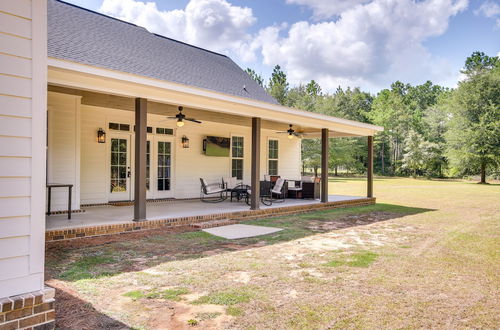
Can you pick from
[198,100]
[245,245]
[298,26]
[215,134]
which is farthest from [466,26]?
[245,245]

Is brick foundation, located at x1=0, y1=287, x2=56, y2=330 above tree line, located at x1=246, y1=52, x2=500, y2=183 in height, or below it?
below

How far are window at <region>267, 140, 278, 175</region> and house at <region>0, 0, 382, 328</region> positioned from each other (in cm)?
4

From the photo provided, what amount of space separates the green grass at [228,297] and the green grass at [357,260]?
62.1 inches

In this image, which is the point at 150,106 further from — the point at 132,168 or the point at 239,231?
the point at 239,231

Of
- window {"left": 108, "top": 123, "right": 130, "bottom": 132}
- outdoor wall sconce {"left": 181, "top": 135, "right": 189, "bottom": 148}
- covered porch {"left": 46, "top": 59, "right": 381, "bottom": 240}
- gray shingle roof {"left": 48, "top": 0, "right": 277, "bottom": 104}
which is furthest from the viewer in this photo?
outdoor wall sconce {"left": 181, "top": 135, "right": 189, "bottom": 148}

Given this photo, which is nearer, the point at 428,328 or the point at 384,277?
the point at 428,328

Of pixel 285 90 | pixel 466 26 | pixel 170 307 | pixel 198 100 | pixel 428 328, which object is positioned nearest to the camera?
pixel 428 328

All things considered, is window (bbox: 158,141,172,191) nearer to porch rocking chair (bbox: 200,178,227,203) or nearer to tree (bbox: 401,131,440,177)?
porch rocking chair (bbox: 200,178,227,203)

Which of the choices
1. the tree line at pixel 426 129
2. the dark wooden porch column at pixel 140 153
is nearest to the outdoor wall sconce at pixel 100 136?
the dark wooden porch column at pixel 140 153

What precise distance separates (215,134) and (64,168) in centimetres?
520

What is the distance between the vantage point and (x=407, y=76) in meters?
61.9

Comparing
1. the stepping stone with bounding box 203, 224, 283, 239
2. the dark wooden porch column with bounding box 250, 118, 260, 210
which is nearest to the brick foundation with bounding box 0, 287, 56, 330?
the stepping stone with bounding box 203, 224, 283, 239

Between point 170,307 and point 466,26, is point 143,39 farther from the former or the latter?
point 466,26

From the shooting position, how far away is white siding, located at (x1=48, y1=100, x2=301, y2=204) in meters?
7.71
